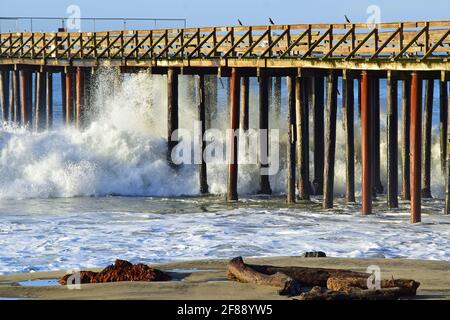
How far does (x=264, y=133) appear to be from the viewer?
36.1 meters

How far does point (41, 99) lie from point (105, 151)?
7.96 meters

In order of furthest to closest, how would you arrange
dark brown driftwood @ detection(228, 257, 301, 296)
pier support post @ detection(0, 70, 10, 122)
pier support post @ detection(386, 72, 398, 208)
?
1. pier support post @ detection(0, 70, 10, 122)
2. pier support post @ detection(386, 72, 398, 208)
3. dark brown driftwood @ detection(228, 257, 301, 296)

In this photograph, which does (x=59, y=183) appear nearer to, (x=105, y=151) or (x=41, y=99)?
(x=105, y=151)

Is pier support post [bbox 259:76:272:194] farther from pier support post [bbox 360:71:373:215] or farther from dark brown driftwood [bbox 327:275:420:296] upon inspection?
dark brown driftwood [bbox 327:275:420:296]

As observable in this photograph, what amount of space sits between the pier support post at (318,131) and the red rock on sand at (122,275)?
15.8m

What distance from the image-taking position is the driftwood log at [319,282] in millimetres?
16422

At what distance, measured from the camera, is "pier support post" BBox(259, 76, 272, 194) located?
118 ft

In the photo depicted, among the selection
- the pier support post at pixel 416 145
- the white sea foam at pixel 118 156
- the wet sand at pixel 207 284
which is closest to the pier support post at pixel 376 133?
the white sea foam at pixel 118 156

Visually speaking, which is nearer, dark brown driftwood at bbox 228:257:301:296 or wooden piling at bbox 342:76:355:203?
dark brown driftwood at bbox 228:257:301:296

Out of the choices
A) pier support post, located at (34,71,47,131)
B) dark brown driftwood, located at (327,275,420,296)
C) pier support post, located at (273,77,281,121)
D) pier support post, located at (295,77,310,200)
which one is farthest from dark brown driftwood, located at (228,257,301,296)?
pier support post, located at (34,71,47,131)

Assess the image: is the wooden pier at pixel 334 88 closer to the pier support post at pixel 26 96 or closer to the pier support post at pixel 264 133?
the pier support post at pixel 264 133

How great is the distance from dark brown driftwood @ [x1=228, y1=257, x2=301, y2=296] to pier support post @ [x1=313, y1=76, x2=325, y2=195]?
15.9 meters

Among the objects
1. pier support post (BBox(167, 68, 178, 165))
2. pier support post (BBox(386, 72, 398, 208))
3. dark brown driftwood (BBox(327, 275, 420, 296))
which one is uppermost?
pier support post (BBox(167, 68, 178, 165))
